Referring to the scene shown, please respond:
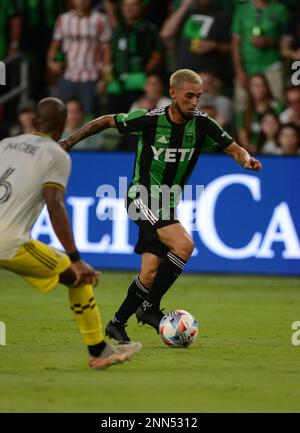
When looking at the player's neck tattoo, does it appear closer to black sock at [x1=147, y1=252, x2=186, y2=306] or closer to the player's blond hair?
the player's blond hair

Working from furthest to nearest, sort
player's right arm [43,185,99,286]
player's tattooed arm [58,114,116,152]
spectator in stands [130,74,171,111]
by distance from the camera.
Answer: spectator in stands [130,74,171,111] < player's tattooed arm [58,114,116,152] < player's right arm [43,185,99,286]

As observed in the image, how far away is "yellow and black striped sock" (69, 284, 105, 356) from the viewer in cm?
795

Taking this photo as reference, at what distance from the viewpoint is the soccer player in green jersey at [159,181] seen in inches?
382

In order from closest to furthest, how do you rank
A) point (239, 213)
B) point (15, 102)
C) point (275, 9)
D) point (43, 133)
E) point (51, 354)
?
point (43, 133) → point (51, 354) → point (239, 213) → point (275, 9) → point (15, 102)

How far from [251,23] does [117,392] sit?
10.3 meters

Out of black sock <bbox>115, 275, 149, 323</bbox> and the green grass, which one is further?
black sock <bbox>115, 275, 149, 323</bbox>

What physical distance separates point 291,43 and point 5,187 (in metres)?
9.90

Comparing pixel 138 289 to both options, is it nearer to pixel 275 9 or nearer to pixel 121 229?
pixel 121 229

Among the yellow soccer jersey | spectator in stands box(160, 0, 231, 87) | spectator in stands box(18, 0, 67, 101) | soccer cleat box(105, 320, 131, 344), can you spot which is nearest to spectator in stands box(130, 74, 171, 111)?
spectator in stands box(160, 0, 231, 87)

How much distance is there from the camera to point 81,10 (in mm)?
17000

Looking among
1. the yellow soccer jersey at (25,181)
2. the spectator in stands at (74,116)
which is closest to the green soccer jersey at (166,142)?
the yellow soccer jersey at (25,181)

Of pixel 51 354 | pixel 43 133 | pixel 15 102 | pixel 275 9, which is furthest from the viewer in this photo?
pixel 15 102

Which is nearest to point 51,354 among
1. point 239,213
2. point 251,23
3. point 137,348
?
point 137,348

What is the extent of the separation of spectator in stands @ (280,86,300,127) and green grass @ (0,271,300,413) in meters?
3.14
